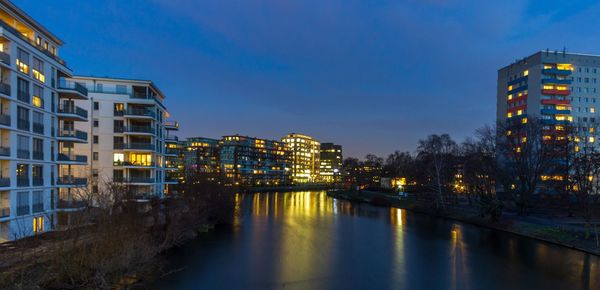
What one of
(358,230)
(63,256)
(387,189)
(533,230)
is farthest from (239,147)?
(63,256)

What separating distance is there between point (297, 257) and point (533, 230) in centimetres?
2731

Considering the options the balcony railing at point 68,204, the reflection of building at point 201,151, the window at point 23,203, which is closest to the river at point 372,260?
the balcony railing at point 68,204

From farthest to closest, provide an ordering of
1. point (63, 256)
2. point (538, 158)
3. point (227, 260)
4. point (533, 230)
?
point (538, 158), point (533, 230), point (227, 260), point (63, 256)

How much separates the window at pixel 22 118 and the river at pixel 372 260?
50.0ft

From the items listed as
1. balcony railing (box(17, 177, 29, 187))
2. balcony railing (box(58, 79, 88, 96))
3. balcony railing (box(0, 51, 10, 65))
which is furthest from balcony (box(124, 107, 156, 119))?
balcony railing (box(0, 51, 10, 65))

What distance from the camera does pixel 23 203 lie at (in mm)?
27453

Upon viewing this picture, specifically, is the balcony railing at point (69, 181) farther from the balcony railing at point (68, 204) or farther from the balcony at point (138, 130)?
the balcony at point (138, 130)

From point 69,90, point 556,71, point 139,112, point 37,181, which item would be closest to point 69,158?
point 37,181

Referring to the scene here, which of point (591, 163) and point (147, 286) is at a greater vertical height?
→ point (591, 163)

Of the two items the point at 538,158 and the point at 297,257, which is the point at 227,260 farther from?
the point at 538,158

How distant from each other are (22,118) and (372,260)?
29.2 meters

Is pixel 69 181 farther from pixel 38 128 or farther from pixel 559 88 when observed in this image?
pixel 559 88

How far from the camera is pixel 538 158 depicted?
4938 centimetres

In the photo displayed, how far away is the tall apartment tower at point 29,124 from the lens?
2583cm
